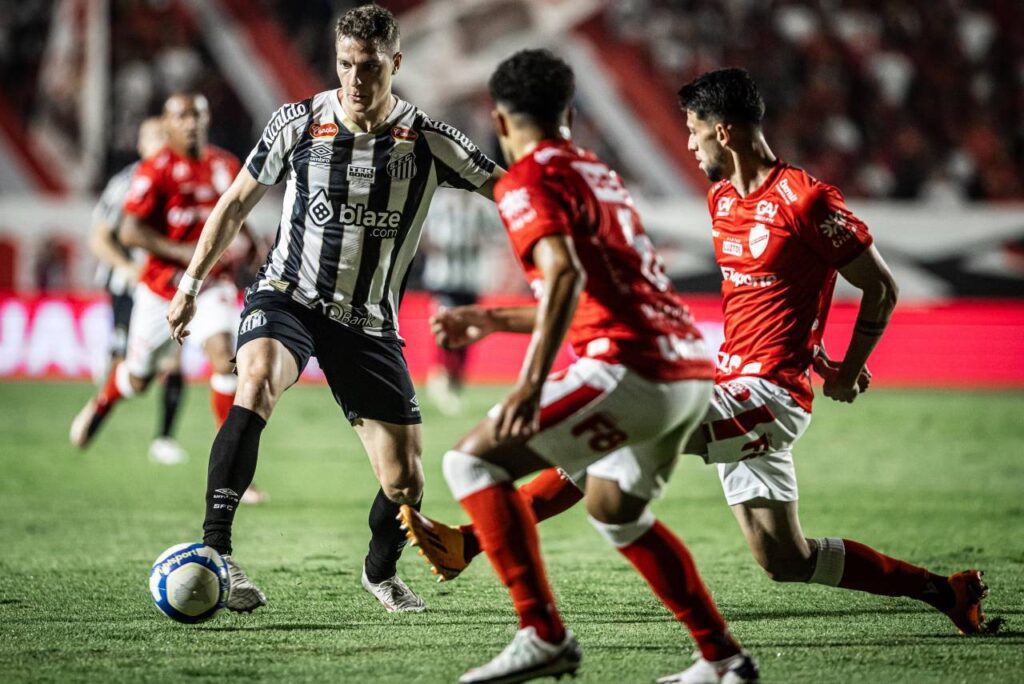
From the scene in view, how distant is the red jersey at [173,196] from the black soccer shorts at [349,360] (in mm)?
3540

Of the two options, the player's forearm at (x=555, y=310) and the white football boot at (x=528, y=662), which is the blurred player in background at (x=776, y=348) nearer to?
the white football boot at (x=528, y=662)

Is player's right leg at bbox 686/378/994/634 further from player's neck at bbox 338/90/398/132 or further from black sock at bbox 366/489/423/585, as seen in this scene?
player's neck at bbox 338/90/398/132

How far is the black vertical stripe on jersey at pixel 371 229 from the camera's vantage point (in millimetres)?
5129

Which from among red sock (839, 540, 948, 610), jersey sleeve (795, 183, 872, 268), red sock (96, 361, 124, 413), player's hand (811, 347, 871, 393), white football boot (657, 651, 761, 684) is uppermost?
jersey sleeve (795, 183, 872, 268)

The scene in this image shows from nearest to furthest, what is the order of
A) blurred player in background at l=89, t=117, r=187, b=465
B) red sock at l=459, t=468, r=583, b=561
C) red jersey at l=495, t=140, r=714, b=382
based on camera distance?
red jersey at l=495, t=140, r=714, b=382 < red sock at l=459, t=468, r=583, b=561 < blurred player in background at l=89, t=117, r=187, b=465

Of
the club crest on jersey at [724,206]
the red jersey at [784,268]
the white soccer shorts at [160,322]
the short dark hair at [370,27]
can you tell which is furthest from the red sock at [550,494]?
the white soccer shorts at [160,322]

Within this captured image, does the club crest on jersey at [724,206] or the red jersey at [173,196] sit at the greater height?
the club crest on jersey at [724,206]

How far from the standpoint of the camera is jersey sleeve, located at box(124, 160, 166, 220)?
8344 mm

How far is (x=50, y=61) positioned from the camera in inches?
737

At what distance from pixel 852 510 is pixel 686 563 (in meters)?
4.44

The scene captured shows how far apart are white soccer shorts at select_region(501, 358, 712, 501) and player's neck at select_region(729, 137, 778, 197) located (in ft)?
4.08

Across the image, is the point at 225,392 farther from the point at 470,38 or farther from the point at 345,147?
the point at 470,38

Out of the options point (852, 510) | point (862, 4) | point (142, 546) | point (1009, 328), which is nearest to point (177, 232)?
point (142, 546)

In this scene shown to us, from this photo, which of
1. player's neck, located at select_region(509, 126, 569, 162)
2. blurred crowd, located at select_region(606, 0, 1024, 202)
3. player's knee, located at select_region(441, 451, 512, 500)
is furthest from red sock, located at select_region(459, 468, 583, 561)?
blurred crowd, located at select_region(606, 0, 1024, 202)
